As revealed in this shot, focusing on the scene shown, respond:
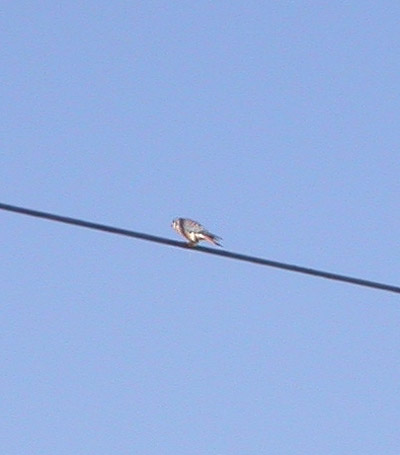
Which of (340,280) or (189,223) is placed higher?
(189,223)

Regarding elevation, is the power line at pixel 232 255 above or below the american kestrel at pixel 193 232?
below

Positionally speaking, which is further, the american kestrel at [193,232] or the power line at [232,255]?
the american kestrel at [193,232]

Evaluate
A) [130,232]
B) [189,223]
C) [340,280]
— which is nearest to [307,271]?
[340,280]

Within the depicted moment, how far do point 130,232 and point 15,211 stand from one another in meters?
1.24

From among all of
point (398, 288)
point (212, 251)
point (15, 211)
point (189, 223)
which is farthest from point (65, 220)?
point (189, 223)

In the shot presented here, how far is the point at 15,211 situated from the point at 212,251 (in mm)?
2328

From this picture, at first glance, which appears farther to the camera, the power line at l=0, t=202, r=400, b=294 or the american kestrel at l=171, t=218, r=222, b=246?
the american kestrel at l=171, t=218, r=222, b=246

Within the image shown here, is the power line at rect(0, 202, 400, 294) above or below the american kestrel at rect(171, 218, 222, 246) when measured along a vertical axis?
below

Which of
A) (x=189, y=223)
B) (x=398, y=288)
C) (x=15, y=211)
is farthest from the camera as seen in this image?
(x=189, y=223)

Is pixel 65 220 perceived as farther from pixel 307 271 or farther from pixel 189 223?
pixel 189 223

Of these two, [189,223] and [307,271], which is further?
[189,223]

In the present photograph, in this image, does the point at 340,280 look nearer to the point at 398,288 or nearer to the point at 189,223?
the point at 398,288

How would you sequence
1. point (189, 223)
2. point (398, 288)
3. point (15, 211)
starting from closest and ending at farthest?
point (15, 211)
point (398, 288)
point (189, 223)

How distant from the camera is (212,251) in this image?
20906 millimetres
